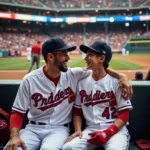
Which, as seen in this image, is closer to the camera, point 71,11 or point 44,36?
point 44,36

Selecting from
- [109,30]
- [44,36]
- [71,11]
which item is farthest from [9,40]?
[109,30]

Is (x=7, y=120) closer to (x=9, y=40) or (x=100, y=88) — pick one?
(x=100, y=88)

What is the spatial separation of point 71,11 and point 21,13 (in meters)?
8.81

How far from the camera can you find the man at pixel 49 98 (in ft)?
8.19

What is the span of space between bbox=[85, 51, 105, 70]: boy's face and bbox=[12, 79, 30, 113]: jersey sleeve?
0.69m

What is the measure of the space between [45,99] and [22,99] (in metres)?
0.24

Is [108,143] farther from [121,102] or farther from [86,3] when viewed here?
[86,3]

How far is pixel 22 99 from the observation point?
2514 millimetres

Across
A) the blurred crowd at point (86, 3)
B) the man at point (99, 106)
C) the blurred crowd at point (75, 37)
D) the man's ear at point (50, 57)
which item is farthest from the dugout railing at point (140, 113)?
the blurred crowd at point (86, 3)

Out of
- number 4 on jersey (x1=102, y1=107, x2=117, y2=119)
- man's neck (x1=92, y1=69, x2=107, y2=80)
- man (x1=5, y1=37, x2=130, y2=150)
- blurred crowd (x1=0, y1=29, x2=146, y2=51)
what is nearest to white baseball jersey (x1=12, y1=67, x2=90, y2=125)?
man (x1=5, y1=37, x2=130, y2=150)

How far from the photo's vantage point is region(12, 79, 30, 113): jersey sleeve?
2.50m

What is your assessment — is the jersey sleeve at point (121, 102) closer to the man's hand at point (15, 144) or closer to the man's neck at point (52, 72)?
the man's neck at point (52, 72)

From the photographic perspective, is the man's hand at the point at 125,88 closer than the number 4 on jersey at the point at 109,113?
Yes

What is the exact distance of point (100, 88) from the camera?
8.35 ft
